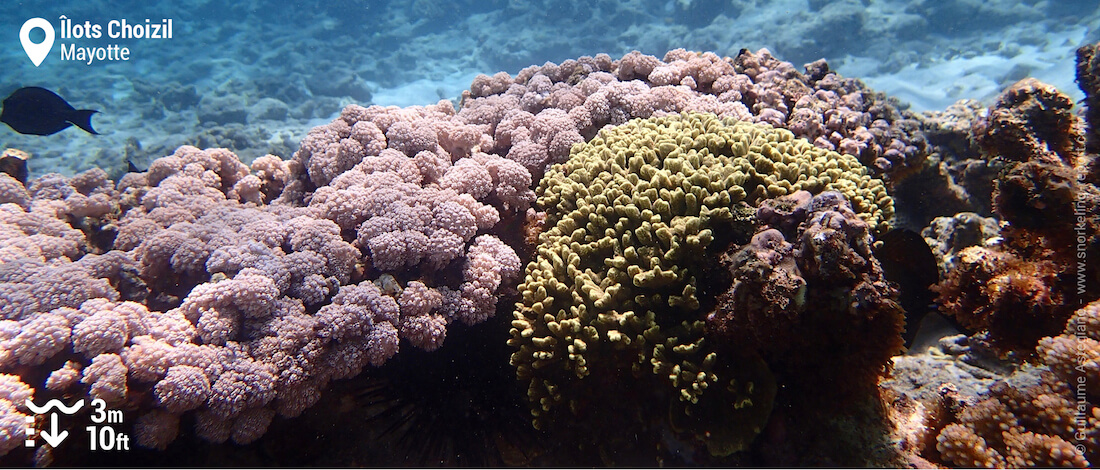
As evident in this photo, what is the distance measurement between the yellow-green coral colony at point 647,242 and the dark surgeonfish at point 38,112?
694 centimetres

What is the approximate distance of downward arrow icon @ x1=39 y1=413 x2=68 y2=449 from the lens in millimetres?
2508

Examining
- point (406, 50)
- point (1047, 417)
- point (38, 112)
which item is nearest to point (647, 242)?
point (1047, 417)

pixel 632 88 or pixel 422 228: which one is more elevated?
pixel 632 88

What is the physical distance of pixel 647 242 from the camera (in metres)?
3.06

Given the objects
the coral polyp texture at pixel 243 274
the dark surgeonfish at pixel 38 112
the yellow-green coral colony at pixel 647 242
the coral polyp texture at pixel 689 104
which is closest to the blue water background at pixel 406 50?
the dark surgeonfish at pixel 38 112

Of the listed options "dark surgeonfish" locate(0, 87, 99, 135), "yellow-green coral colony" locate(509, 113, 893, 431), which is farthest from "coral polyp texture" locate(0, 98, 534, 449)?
"dark surgeonfish" locate(0, 87, 99, 135)

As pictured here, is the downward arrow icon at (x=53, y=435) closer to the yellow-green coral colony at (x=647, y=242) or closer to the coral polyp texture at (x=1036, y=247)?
the yellow-green coral colony at (x=647, y=242)

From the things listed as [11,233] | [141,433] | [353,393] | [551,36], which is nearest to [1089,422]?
[353,393]

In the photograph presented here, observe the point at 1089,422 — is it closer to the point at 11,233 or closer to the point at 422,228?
the point at 422,228

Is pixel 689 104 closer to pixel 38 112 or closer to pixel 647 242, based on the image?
pixel 647 242

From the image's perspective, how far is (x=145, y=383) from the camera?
8.79 feet

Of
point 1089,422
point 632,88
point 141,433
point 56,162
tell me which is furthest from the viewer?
point 56,162

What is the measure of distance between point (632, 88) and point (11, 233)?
5.78 meters

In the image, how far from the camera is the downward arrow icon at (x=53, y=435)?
2508 millimetres
